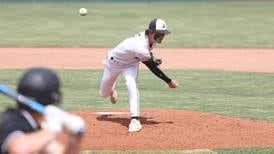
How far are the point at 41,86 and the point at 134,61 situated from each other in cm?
651

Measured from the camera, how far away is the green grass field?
13.4 m

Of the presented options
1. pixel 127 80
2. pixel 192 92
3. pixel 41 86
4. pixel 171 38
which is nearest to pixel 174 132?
pixel 127 80

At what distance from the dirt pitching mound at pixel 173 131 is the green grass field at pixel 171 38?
59 centimetres

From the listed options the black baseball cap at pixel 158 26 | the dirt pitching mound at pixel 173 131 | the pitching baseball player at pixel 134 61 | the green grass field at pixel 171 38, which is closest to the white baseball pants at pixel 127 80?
the pitching baseball player at pixel 134 61

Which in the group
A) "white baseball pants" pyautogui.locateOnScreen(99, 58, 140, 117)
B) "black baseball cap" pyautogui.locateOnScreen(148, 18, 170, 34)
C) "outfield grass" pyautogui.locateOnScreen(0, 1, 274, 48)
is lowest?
"outfield grass" pyautogui.locateOnScreen(0, 1, 274, 48)

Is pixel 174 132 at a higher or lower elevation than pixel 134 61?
lower

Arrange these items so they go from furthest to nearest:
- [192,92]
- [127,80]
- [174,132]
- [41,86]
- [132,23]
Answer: [132,23] → [192,92] → [127,80] → [174,132] → [41,86]

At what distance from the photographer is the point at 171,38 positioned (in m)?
28.1

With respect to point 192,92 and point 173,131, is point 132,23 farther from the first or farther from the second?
point 173,131

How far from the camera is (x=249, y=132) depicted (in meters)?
10.3

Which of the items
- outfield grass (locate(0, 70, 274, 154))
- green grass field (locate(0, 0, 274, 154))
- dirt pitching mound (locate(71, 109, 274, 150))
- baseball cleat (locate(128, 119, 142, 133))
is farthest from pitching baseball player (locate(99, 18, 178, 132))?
outfield grass (locate(0, 70, 274, 154))

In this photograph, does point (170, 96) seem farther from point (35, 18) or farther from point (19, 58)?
point (35, 18)

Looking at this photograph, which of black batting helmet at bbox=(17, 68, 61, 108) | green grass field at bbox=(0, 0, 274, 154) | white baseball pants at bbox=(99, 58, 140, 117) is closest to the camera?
black batting helmet at bbox=(17, 68, 61, 108)

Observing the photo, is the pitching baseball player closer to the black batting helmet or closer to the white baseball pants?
the white baseball pants
